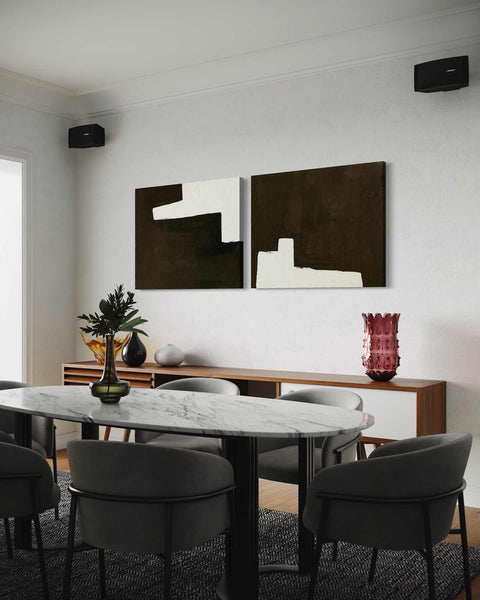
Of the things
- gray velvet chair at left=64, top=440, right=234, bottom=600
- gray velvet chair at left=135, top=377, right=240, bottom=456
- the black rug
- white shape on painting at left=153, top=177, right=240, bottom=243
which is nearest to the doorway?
white shape on painting at left=153, top=177, right=240, bottom=243

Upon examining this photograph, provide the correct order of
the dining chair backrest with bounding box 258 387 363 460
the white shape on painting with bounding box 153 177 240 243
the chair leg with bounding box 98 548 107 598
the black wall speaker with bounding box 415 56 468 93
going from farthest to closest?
the white shape on painting with bounding box 153 177 240 243 < the black wall speaker with bounding box 415 56 468 93 < the dining chair backrest with bounding box 258 387 363 460 < the chair leg with bounding box 98 548 107 598

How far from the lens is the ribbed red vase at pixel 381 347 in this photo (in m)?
4.35

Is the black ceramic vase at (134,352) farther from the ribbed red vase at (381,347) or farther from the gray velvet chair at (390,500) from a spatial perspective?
the gray velvet chair at (390,500)

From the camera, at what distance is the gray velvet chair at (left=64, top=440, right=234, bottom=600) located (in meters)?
2.34

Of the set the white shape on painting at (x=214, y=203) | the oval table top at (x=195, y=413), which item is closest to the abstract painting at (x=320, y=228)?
the white shape on painting at (x=214, y=203)

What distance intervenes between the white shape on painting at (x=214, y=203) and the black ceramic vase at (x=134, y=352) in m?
0.96

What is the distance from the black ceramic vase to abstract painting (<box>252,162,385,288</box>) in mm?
940

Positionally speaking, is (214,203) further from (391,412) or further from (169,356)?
(391,412)

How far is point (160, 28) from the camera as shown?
15.1 feet

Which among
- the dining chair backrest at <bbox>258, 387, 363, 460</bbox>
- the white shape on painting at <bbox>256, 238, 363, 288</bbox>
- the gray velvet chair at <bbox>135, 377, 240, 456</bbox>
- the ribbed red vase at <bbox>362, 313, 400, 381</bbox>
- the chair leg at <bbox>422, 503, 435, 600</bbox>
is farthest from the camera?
the white shape on painting at <bbox>256, 238, 363, 288</bbox>

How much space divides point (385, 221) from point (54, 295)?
9.05 ft

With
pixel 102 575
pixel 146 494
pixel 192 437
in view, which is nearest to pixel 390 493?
pixel 146 494

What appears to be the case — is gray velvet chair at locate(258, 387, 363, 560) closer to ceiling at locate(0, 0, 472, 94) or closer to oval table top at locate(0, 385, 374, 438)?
oval table top at locate(0, 385, 374, 438)

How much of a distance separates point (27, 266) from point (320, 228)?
234 centimetres
